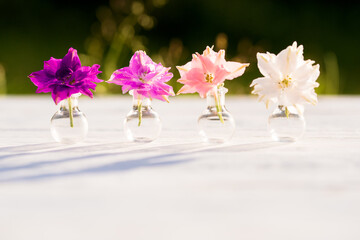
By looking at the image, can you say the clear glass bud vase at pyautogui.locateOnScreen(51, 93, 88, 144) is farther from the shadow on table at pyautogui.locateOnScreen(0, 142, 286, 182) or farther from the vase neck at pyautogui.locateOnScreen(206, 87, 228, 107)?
the vase neck at pyautogui.locateOnScreen(206, 87, 228, 107)

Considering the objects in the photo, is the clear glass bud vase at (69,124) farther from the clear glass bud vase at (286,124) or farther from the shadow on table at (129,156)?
the clear glass bud vase at (286,124)

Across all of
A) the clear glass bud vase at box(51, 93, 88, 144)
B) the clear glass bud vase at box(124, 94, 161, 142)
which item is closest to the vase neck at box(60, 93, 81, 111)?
the clear glass bud vase at box(51, 93, 88, 144)

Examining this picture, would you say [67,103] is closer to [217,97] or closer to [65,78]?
[65,78]

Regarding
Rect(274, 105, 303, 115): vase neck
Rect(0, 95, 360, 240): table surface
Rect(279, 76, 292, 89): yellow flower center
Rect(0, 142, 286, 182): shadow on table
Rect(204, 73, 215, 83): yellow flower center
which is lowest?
Rect(0, 95, 360, 240): table surface

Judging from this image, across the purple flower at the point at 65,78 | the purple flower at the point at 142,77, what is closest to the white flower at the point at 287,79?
the purple flower at the point at 142,77

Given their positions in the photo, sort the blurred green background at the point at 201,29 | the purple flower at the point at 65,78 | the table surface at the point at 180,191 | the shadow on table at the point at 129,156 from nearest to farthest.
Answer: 1. the table surface at the point at 180,191
2. the shadow on table at the point at 129,156
3. the purple flower at the point at 65,78
4. the blurred green background at the point at 201,29

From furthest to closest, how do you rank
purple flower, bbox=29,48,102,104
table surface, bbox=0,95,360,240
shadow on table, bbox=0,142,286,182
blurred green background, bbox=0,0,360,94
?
blurred green background, bbox=0,0,360,94, purple flower, bbox=29,48,102,104, shadow on table, bbox=0,142,286,182, table surface, bbox=0,95,360,240
